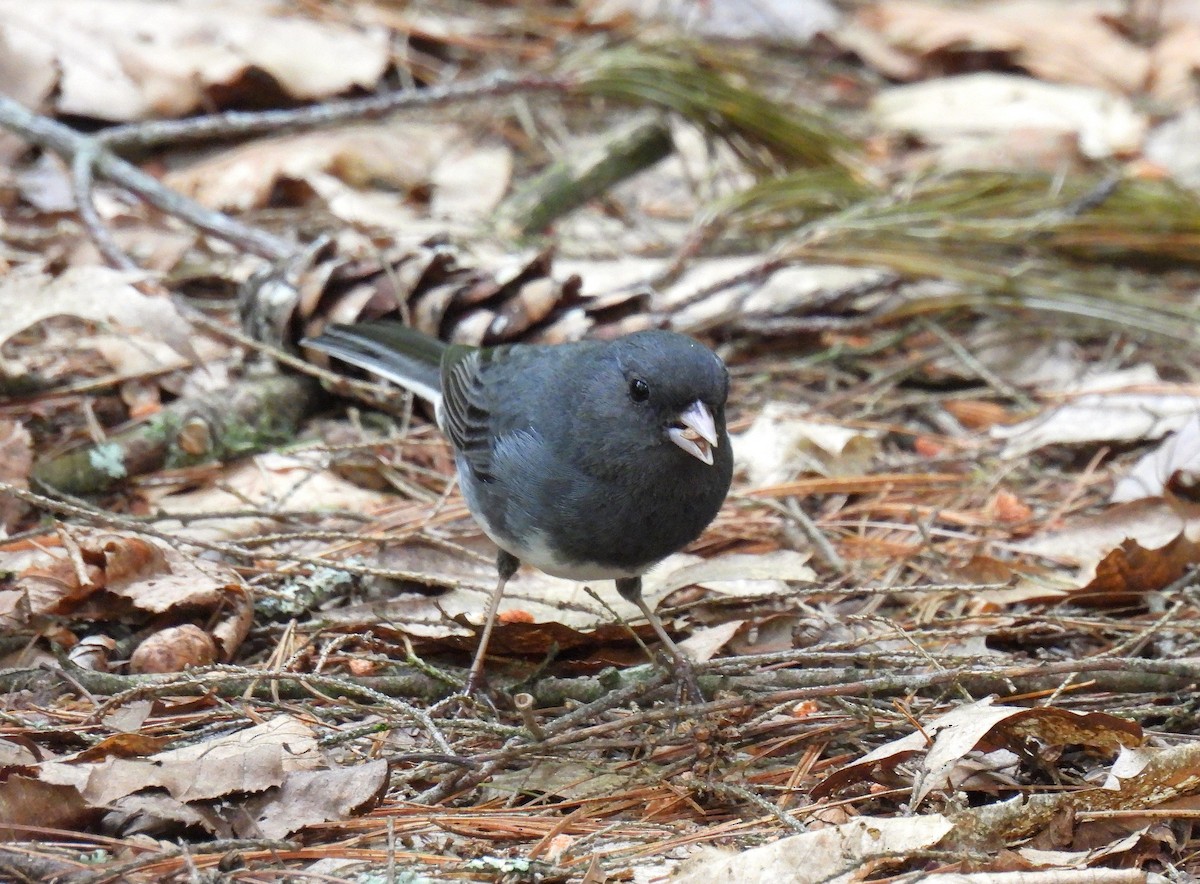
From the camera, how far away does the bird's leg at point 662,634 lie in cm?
259

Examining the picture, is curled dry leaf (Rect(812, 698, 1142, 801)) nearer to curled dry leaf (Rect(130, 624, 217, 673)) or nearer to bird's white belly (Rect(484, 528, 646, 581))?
bird's white belly (Rect(484, 528, 646, 581))

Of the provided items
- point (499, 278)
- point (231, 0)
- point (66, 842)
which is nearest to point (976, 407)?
point (499, 278)

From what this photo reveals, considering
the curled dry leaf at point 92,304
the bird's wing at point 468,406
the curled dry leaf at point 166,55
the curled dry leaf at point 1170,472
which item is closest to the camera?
the bird's wing at point 468,406

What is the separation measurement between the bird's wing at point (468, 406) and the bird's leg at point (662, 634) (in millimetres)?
394

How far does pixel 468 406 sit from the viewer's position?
310 centimetres

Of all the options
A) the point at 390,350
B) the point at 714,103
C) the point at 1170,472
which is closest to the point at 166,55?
the point at 714,103

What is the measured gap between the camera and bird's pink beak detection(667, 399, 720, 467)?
97.4 inches

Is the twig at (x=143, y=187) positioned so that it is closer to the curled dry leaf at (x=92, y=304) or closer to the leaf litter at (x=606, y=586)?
the leaf litter at (x=606, y=586)

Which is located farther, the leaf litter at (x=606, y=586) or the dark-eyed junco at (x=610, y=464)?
the dark-eyed junco at (x=610, y=464)

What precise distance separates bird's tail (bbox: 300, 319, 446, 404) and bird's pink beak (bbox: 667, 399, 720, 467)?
100 centimetres

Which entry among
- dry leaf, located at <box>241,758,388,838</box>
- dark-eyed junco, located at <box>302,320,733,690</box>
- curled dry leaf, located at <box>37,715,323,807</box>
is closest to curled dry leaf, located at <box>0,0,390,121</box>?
dark-eyed junco, located at <box>302,320,733,690</box>

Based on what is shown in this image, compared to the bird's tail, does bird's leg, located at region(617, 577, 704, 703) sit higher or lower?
lower

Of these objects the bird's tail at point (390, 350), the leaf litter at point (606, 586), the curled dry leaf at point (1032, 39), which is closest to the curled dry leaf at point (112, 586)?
the leaf litter at point (606, 586)

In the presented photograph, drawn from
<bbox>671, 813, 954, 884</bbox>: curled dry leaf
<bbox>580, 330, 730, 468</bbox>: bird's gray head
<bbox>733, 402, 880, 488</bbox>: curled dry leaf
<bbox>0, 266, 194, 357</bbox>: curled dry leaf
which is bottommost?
<bbox>733, 402, 880, 488</bbox>: curled dry leaf
